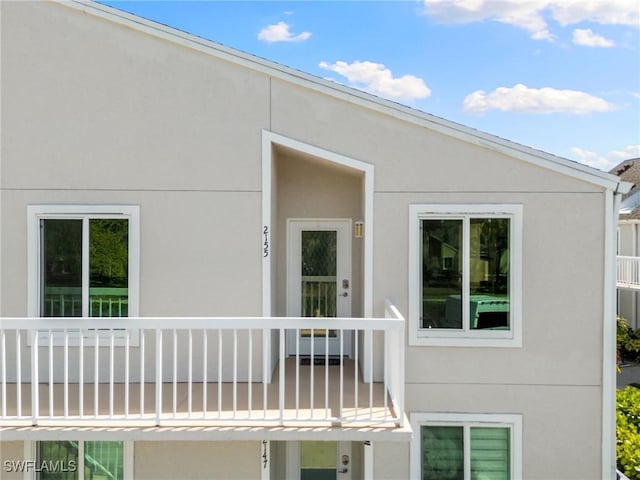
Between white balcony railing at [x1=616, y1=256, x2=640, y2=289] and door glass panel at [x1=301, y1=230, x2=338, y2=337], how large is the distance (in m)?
12.4

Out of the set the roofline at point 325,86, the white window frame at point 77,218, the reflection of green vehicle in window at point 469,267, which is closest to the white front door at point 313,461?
the reflection of green vehicle in window at point 469,267

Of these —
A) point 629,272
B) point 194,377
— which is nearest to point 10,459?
point 194,377

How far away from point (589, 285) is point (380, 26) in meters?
6.28

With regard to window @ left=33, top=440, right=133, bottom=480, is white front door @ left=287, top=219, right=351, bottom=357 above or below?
above

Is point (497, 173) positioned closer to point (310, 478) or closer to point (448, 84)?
point (310, 478)

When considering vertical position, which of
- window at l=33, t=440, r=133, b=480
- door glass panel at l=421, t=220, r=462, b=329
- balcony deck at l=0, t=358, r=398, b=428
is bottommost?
window at l=33, t=440, r=133, b=480

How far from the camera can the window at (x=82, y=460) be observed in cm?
602

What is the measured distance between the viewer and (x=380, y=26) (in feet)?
31.0

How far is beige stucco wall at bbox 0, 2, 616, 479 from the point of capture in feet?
20.3

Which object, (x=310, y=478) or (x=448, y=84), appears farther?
(x=448, y=84)

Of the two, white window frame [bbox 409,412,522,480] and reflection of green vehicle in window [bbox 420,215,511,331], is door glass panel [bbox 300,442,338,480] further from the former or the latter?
reflection of green vehicle in window [bbox 420,215,511,331]

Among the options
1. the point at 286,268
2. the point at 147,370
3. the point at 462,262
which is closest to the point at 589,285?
the point at 462,262

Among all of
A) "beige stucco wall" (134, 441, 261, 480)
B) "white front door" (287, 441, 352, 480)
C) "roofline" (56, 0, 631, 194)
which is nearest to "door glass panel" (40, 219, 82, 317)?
"beige stucco wall" (134, 441, 261, 480)

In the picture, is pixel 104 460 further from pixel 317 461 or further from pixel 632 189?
pixel 632 189
